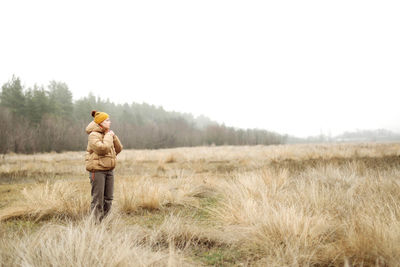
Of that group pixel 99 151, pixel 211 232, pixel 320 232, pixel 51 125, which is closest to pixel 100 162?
pixel 99 151

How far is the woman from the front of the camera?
10.3 feet

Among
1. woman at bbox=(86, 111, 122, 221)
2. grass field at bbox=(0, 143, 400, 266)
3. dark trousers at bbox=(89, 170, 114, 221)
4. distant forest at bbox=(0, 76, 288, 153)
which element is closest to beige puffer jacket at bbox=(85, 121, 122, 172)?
woman at bbox=(86, 111, 122, 221)

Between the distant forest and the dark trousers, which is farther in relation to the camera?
the distant forest

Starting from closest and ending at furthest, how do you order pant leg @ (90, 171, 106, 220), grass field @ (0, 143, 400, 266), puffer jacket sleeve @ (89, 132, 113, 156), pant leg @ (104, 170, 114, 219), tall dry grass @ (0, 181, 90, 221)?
grass field @ (0, 143, 400, 266)
puffer jacket sleeve @ (89, 132, 113, 156)
pant leg @ (90, 171, 106, 220)
pant leg @ (104, 170, 114, 219)
tall dry grass @ (0, 181, 90, 221)

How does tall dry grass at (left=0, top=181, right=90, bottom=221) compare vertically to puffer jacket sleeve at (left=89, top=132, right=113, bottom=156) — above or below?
below

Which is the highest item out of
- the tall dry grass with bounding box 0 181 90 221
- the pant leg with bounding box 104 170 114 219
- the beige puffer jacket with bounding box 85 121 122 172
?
the beige puffer jacket with bounding box 85 121 122 172

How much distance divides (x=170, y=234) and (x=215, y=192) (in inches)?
118

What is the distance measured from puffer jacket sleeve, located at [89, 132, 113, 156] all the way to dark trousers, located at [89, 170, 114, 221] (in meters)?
0.34

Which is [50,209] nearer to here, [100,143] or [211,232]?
[100,143]

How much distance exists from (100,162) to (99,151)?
0.18 meters

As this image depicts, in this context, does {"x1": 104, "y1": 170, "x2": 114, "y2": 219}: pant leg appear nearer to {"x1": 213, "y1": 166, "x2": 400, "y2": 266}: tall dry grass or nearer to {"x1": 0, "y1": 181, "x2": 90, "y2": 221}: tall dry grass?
{"x1": 0, "y1": 181, "x2": 90, "y2": 221}: tall dry grass

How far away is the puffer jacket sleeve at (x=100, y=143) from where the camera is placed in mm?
3057

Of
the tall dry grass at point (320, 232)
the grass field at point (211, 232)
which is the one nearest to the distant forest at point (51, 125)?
the grass field at point (211, 232)

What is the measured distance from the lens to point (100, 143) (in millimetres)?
3074
